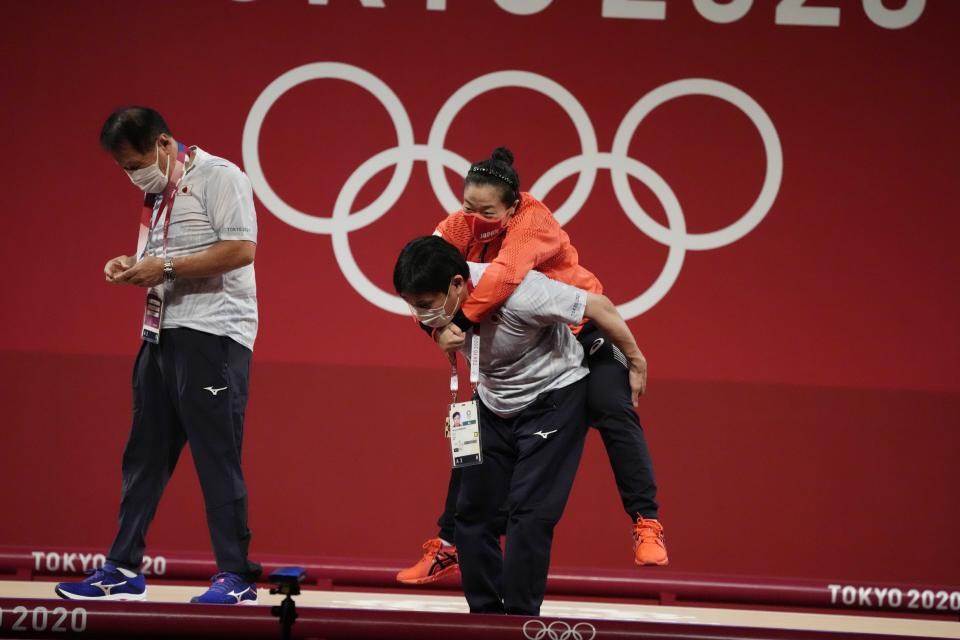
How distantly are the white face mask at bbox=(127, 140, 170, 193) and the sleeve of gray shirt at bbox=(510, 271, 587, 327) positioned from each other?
111 cm

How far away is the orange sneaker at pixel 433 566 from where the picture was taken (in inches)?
138

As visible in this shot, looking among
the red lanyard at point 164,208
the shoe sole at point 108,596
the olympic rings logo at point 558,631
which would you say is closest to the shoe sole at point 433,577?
the shoe sole at point 108,596

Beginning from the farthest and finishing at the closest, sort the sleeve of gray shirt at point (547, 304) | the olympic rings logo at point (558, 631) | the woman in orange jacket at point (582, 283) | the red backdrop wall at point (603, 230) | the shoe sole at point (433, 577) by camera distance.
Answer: the red backdrop wall at point (603, 230) → the shoe sole at point (433, 577) → the woman in orange jacket at point (582, 283) → the sleeve of gray shirt at point (547, 304) → the olympic rings logo at point (558, 631)

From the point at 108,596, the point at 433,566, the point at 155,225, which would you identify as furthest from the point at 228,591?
the point at 155,225

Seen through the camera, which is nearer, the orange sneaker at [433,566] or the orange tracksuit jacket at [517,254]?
the orange tracksuit jacket at [517,254]

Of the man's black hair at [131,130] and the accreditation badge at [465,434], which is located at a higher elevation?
the man's black hair at [131,130]

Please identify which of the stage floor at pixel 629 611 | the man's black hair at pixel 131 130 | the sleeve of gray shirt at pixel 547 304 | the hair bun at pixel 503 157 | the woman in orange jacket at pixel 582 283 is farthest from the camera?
the stage floor at pixel 629 611

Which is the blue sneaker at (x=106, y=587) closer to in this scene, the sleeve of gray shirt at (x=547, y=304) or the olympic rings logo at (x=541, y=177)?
the sleeve of gray shirt at (x=547, y=304)

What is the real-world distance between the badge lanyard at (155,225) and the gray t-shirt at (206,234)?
15 mm

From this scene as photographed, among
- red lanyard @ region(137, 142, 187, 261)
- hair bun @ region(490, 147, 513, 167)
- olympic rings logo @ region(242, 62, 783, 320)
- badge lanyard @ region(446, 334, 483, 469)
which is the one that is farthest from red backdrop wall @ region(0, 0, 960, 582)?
badge lanyard @ region(446, 334, 483, 469)

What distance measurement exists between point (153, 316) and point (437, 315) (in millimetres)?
901

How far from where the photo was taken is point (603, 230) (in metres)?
5.03

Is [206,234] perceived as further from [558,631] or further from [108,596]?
[558,631]

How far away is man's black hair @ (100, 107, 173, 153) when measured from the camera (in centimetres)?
294
